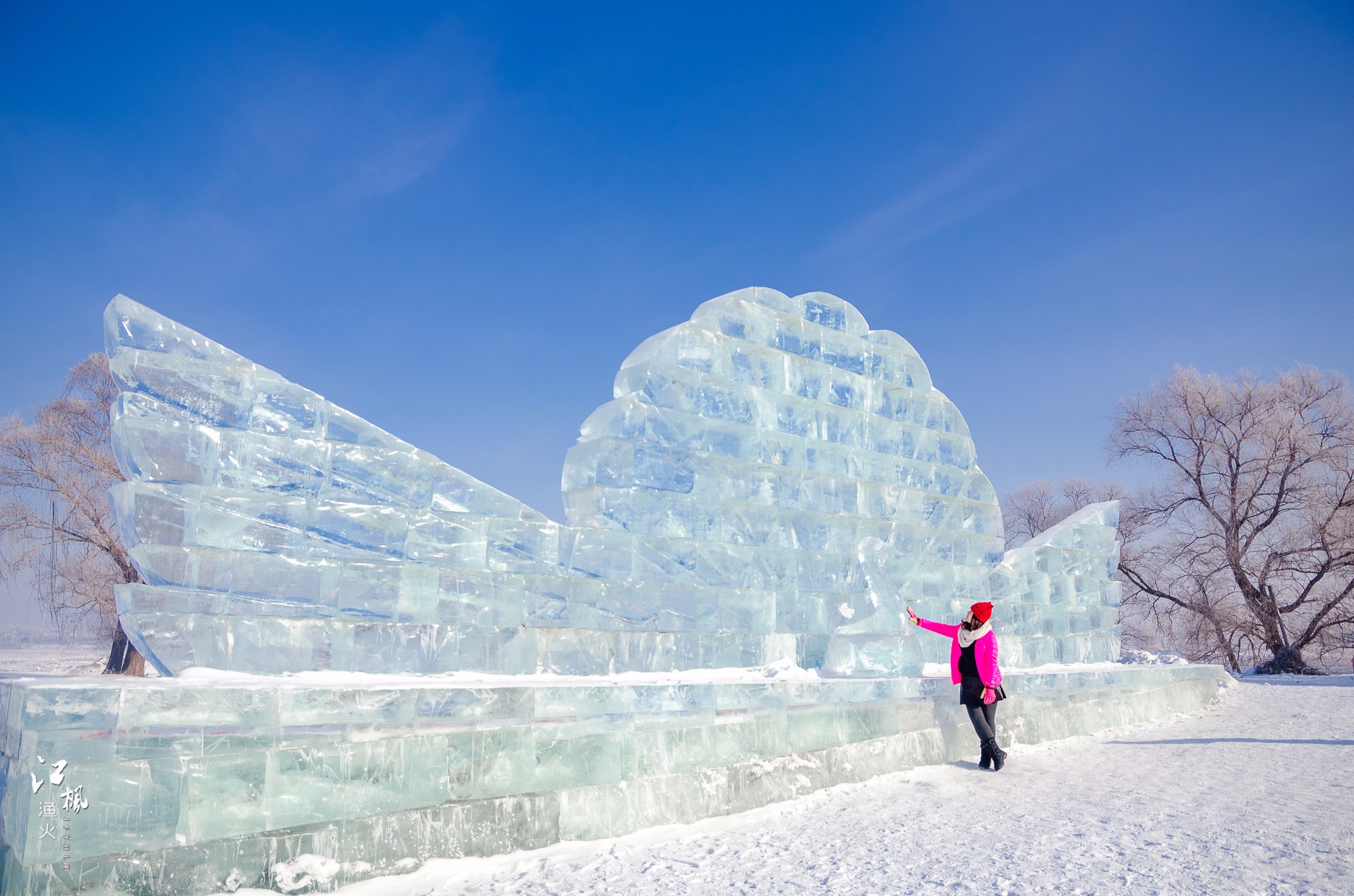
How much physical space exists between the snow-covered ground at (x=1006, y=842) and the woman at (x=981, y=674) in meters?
0.32

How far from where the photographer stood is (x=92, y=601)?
15.0 meters

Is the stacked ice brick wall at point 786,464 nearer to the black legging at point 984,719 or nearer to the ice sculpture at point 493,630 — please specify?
the ice sculpture at point 493,630

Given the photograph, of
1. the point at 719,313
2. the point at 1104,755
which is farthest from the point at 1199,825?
the point at 719,313

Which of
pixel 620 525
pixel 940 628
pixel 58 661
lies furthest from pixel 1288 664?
pixel 58 661

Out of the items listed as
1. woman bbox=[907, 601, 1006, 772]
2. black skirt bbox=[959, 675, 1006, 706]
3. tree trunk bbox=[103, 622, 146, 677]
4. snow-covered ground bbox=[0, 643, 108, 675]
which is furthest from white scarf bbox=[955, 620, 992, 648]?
tree trunk bbox=[103, 622, 146, 677]

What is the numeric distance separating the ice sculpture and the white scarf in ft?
1.99

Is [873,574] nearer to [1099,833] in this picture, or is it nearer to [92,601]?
[1099,833]

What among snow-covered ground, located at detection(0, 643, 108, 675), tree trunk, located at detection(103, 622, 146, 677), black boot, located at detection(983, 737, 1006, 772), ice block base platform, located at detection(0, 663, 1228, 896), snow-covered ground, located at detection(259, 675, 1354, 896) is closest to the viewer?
ice block base platform, located at detection(0, 663, 1228, 896)

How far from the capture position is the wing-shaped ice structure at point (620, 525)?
494 centimetres

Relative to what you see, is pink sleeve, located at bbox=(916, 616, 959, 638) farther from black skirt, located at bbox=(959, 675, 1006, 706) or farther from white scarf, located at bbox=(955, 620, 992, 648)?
black skirt, located at bbox=(959, 675, 1006, 706)

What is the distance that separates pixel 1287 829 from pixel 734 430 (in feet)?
15.2

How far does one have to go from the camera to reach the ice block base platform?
134 inches

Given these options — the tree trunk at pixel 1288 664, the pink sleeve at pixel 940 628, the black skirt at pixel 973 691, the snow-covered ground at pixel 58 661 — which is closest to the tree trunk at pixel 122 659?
the snow-covered ground at pixel 58 661

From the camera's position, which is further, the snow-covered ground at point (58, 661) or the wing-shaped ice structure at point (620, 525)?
the snow-covered ground at point (58, 661)
